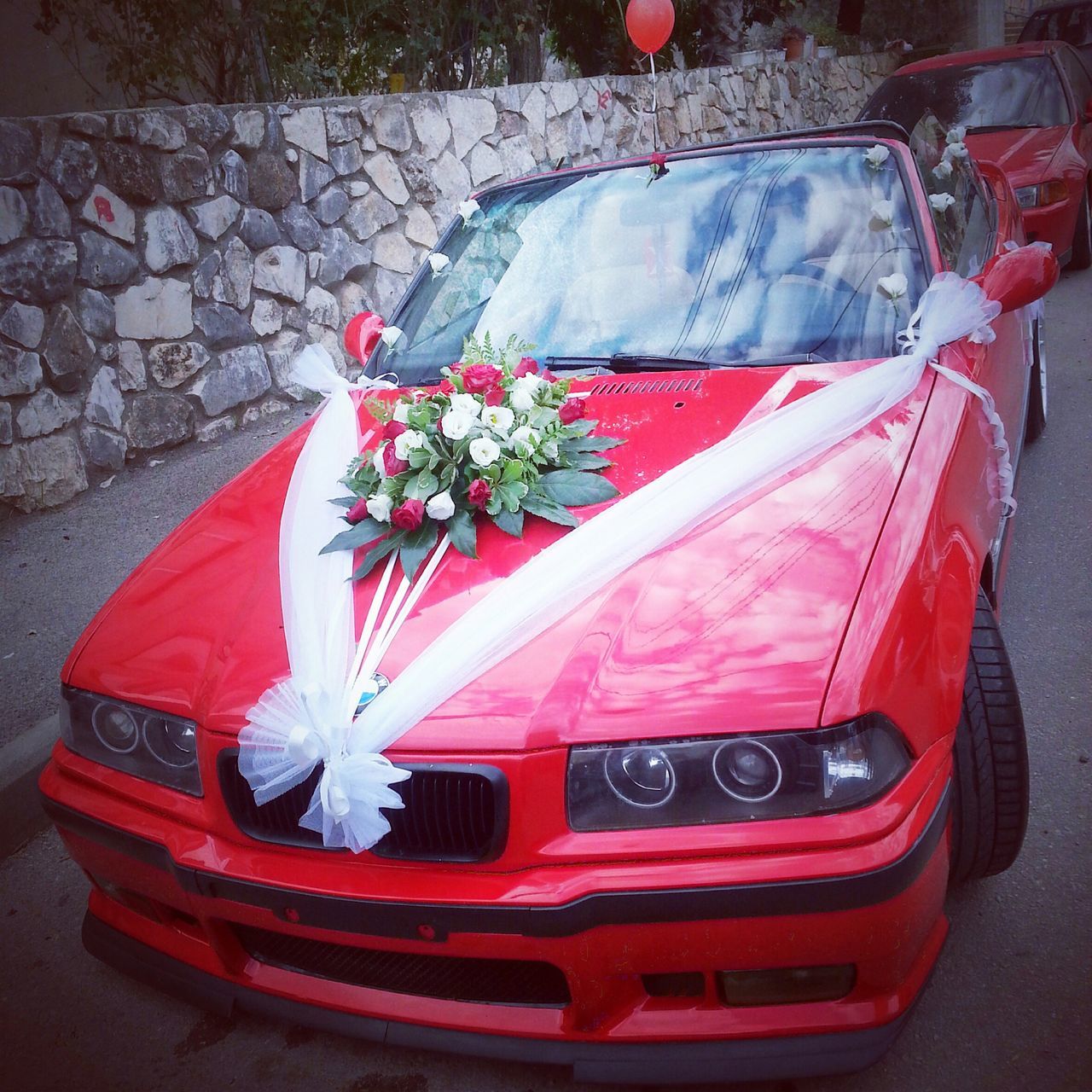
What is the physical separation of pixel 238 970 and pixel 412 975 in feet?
1.21

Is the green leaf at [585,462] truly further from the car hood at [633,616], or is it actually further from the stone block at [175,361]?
the stone block at [175,361]

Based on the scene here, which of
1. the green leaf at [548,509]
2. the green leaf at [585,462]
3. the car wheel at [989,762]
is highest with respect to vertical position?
the green leaf at [585,462]

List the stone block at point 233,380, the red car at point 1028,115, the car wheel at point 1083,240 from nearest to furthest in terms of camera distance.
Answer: the stone block at point 233,380, the red car at point 1028,115, the car wheel at point 1083,240

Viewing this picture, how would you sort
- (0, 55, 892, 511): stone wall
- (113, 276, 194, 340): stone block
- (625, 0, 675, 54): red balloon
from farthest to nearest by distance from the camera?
(625, 0, 675, 54): red balloon < (113, 276, 194, 340): stone block < (0, 55, 892, 511): stone wall

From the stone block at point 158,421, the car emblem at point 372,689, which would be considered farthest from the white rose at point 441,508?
the stone block at point 158,421

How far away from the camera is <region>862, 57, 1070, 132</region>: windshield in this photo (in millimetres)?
7828

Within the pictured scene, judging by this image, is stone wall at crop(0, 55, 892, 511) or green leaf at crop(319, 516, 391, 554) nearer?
green leaf at crop(319, 516, 391, 554)

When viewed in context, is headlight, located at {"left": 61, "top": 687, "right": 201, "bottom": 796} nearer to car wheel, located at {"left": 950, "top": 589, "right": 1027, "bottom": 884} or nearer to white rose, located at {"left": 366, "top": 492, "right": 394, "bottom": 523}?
white rose, located at {"left": 366, "top": 492, "right": 394, "bottom": 523}

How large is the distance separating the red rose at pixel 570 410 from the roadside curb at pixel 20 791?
5.76ft

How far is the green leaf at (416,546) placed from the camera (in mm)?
2084

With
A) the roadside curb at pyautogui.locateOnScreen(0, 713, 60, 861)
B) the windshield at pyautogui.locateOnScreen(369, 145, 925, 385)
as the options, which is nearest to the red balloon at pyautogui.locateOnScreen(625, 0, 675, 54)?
the windshield at pyautogui.locateOnScreen(369, 145, 925, 385)

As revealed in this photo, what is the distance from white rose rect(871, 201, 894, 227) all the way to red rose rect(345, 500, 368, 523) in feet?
5.36

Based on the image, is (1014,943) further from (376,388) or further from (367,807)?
(376,388)

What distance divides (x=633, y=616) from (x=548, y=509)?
1.36ft
